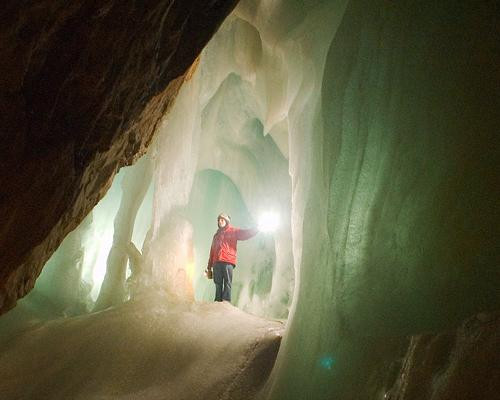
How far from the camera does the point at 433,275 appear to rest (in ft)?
7.43

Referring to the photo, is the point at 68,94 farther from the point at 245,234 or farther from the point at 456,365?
the point at 245,234

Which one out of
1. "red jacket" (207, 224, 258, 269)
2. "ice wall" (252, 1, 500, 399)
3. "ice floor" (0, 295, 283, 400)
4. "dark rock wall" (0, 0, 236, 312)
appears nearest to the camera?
"ice wall" (252, 1, 500, 399)

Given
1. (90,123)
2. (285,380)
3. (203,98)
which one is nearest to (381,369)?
(285,380)

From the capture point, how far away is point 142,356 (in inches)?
219

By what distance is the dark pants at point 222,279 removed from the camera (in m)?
8.37

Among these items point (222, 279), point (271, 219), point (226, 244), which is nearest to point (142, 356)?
point (222, 279)

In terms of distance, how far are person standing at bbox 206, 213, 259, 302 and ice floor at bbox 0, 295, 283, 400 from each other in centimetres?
157

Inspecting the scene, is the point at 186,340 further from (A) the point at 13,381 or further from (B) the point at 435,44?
(B) the point at 435,44

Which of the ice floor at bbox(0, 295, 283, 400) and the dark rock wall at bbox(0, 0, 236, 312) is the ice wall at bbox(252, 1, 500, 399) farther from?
the dark rock wall at bbox(0, 0, 236, 312)

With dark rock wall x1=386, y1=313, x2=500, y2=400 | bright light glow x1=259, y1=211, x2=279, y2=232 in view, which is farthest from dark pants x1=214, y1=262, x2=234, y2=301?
dark rock wall x1=386, y1=313, x2=500, y2=400

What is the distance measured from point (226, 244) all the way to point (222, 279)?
0.71m

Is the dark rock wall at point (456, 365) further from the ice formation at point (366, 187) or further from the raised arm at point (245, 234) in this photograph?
the raised arm at point (245, 234)

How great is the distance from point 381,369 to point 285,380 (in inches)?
64.2

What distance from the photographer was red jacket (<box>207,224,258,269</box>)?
8516mm
